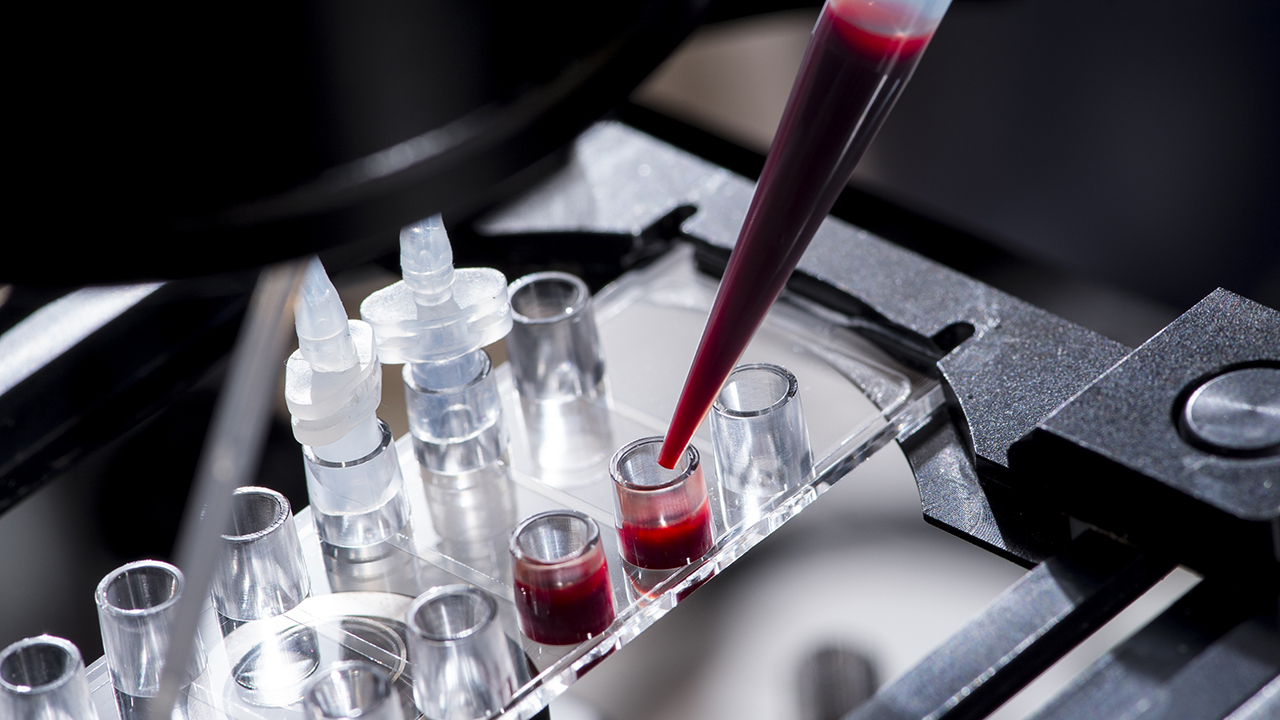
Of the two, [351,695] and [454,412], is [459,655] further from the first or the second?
[454,412]

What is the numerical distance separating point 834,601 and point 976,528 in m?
0.07

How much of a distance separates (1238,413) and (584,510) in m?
0.28

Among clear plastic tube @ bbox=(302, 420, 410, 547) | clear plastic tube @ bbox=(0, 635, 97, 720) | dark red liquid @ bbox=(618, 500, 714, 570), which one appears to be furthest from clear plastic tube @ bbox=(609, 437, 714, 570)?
clear plastic tube @ bbox=(0, 635, 97, 720)

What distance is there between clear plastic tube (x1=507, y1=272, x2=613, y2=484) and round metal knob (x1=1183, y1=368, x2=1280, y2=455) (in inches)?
10.7

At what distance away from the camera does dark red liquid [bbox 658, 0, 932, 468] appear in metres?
0.41

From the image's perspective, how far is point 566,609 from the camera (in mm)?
545

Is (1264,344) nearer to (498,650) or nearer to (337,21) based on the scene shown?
(498,650)

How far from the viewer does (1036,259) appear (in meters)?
0.79

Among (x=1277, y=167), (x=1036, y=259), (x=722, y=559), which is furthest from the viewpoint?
(x=1277, y=167)

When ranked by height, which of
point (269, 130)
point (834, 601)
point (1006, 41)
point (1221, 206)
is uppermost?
point (269, 130)

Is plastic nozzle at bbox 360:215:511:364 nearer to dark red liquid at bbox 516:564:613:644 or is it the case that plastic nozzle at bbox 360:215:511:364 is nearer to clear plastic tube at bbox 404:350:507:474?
clear plastic tube at bbox 404:350:507:474

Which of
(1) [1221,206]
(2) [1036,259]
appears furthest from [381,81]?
(1) [1221,206]

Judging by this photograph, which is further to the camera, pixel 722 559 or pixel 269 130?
pixel 722 559

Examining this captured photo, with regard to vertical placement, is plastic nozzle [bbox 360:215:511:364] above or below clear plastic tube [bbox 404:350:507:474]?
above
